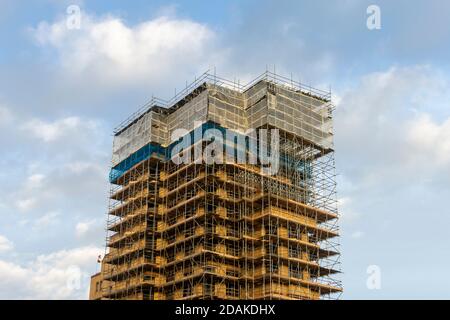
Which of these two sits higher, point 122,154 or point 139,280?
point 122,154

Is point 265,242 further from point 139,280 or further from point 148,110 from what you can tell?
point 148,110

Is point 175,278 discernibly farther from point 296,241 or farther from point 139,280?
point 296,241

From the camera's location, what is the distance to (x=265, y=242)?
222 feet

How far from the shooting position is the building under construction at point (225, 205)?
2645 inches

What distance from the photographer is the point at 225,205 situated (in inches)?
2749

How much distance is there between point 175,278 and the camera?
69188mm

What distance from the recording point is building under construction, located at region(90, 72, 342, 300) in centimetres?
6719
